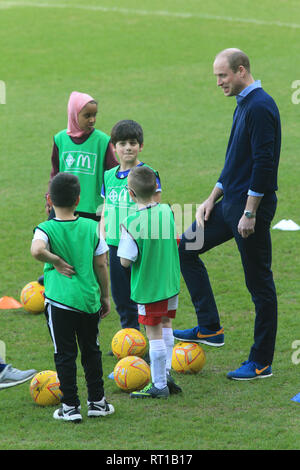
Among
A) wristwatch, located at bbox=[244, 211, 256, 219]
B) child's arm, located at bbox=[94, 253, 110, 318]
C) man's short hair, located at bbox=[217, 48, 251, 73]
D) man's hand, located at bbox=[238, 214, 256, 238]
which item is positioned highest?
man's short hair, located at bbox=[217, 48, 251, 73]

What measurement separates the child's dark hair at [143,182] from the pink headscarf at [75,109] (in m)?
1.80

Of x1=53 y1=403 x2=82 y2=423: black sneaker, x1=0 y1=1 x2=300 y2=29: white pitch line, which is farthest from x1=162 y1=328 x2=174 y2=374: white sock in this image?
x1=0 y1=1 x2=300 y2=29: white pitch line

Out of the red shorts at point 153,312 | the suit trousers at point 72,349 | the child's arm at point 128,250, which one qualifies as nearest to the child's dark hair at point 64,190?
the child's arm at point 128,250

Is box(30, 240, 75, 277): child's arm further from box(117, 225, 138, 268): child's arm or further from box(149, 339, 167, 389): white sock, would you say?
box(149, 339, 167, 389): white sock

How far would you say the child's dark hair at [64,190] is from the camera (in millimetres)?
5547

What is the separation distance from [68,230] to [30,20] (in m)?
27.4

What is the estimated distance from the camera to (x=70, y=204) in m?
5.60

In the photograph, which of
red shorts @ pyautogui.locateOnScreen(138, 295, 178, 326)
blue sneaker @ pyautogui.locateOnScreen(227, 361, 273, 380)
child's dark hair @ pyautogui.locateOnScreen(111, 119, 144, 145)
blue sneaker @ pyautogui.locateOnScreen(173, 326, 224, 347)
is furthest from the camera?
blue sneaker @ pyautogui.locateOnScreen(173, 326, 224, 347)

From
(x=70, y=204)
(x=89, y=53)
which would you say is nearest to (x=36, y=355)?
(x=70, y=204)

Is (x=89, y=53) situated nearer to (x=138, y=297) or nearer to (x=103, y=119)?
(x=103, y=119)

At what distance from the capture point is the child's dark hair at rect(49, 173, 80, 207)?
5.55m

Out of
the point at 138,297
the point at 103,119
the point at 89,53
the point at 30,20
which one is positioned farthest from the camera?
the point at 30,20

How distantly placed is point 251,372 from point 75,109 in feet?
10.2

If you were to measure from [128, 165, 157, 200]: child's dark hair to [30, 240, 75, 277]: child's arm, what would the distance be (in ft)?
→ 2.80
